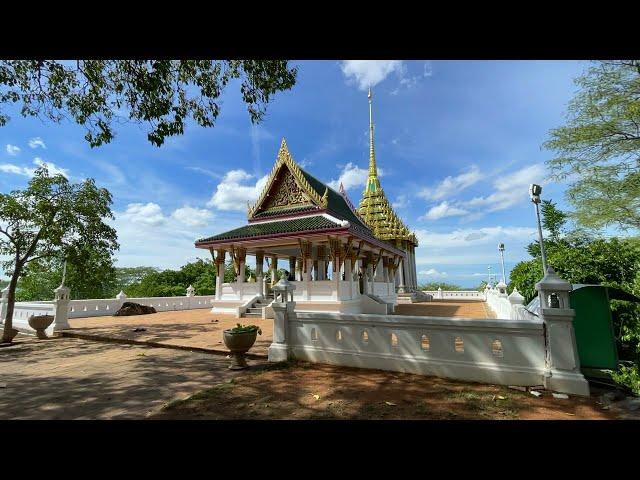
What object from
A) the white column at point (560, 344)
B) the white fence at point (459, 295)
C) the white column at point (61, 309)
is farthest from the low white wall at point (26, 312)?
the white fence at point (459, 295)

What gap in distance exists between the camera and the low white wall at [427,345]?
177 inches

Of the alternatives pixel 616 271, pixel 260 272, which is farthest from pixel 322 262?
pixel 616 271

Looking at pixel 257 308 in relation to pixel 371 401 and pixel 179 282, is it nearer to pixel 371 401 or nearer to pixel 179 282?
pixel 371 401

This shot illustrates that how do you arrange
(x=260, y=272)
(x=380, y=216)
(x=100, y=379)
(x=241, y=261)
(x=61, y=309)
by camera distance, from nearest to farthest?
(x=100, y=379) < (x=61, y=309) < (x=241, y=261) < (x=260, y=272) < (x=380, y=216)

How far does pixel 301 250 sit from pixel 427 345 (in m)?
8.15

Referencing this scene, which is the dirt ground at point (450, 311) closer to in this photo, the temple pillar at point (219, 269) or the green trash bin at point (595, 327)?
the green trash bin at point (595, 327)

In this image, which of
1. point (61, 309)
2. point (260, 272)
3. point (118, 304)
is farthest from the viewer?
point (118, 304)

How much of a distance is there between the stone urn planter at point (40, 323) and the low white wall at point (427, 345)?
851cm

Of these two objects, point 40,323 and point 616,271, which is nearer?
point 616,271

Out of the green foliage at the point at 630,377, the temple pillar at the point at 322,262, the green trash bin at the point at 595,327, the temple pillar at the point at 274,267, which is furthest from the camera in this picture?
the temple pillar at the point at 274,267

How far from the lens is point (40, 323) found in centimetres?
957
